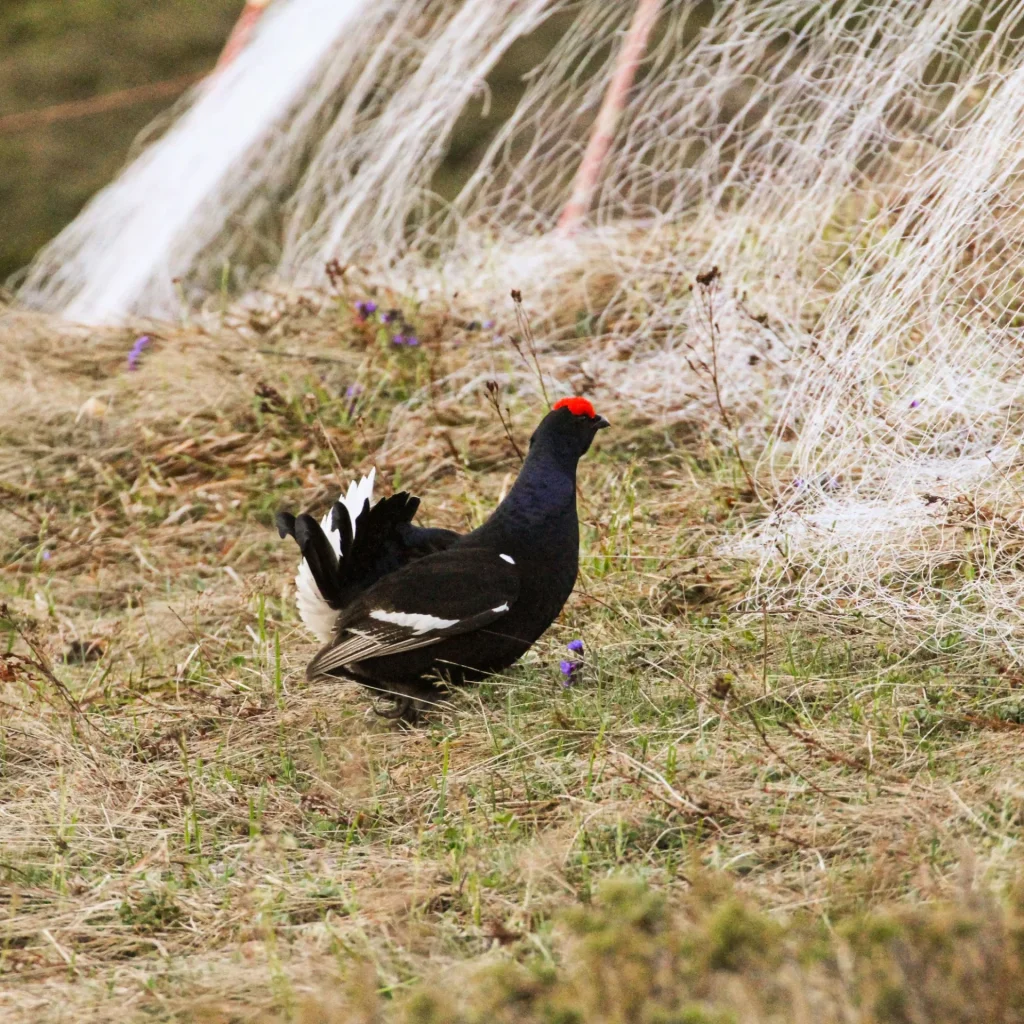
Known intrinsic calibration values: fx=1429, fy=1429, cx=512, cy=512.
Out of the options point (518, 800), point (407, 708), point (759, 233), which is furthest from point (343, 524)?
point (759, 233)

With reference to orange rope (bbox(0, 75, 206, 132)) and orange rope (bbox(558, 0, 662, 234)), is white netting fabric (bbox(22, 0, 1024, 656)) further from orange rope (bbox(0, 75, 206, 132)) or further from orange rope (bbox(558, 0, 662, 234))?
orange rope (bbox(0, 75, 206, 132))

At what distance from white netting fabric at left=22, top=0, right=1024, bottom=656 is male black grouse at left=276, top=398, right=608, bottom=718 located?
594mm

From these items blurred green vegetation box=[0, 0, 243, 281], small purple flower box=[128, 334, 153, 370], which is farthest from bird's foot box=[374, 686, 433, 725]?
blurred green vegetation box=[0, 0, 243, 281]

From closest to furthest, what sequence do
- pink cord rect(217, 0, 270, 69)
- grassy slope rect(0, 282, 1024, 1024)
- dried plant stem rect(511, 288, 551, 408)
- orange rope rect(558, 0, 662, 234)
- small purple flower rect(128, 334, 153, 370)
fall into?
grassy slope rect(0, 282, 1024, 1024)
dried plant stem rect(511, 288, 551, 408)
orange rope rect(558, 0, 662, 234)
small purple flower rect(128, 334, 153, 370)
pink cord rect(217, 0, 270, 69)

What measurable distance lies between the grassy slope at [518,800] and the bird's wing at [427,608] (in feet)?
0.77

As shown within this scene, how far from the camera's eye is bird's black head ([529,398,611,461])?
12.3 feet

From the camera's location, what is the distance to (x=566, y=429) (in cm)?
375

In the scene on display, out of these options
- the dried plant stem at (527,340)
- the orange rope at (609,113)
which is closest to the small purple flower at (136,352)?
the dried plant stem at (527,340)

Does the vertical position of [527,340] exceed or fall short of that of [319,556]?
it exceeds it

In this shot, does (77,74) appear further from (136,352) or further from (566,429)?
(566,429)

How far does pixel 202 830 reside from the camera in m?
3.22

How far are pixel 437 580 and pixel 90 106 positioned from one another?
836 cm

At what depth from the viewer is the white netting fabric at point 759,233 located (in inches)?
153

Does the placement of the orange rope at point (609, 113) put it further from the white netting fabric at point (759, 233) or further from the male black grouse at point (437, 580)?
the male black grouse at point (437, 580)
